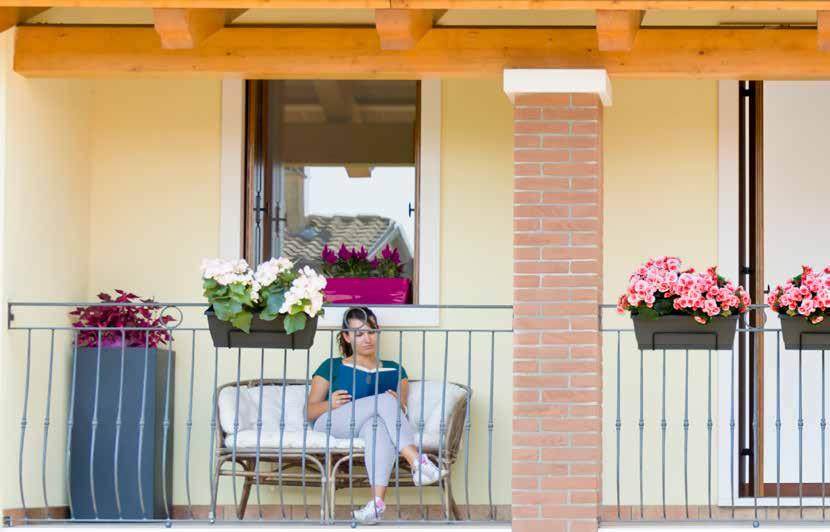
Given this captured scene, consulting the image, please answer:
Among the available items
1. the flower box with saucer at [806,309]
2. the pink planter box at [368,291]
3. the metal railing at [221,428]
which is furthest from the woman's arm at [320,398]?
the flower box with saucer at [806,309]

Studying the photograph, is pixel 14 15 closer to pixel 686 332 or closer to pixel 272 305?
pixel 272 305

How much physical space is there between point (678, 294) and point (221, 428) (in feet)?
7.60

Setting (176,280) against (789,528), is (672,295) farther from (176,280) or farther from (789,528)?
(176,280)

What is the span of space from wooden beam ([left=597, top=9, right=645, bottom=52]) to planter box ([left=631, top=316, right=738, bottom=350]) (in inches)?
43.7

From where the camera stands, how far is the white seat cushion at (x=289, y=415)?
725 centimetres

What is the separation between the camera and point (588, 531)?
6.50 metres

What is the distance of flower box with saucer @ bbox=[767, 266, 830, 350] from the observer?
250 inches

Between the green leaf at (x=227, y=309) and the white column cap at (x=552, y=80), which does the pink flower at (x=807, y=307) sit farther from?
the green leaf at (x=227, y=309)

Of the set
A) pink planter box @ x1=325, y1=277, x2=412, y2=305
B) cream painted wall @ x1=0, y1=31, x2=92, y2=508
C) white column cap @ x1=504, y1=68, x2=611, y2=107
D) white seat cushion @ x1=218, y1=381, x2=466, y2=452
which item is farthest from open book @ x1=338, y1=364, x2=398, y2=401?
white column cap @ x1=504, y1=68, x2=611, y2=107

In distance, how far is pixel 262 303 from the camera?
656 cm

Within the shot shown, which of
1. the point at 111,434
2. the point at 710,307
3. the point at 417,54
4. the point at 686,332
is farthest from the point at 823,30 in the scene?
the point at 111,434

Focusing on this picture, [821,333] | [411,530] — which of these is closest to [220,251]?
[411,530]

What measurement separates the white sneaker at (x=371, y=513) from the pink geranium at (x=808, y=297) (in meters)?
1.90

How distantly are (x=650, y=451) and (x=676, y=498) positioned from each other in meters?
0.26
